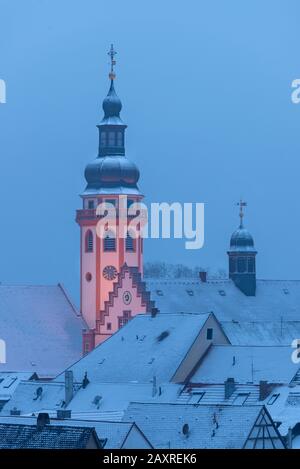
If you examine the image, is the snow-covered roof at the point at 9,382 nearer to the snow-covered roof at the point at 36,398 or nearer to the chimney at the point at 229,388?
the snow-covered roof at the point at 36,398

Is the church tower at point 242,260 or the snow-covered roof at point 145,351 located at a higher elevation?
the church tower at point 242,260

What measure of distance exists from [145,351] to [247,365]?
216 inches

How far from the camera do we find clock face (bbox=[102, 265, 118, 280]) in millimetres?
111875

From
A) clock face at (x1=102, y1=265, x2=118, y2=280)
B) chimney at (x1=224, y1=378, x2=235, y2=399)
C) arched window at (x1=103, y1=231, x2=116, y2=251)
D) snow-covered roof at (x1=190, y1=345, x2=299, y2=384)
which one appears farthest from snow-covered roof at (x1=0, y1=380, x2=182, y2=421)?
clock face at (x1=102, y1=265, x2=118, y2=280)

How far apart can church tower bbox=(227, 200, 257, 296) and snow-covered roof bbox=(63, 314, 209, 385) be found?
80.5ft

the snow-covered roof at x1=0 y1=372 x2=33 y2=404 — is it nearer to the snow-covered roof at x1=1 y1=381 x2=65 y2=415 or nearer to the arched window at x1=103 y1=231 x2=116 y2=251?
the snow-covered roof at x1=1 y1=381 x2=65 y2=415

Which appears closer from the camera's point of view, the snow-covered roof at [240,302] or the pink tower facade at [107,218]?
the snow-covered roof at [240,302]

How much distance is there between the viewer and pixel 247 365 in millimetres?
75312

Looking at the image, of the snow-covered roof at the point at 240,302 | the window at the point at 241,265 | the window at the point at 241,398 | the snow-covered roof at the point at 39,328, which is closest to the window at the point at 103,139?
the snow-covered roof at the point at 39,328

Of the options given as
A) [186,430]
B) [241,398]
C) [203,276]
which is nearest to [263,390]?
[241,398]

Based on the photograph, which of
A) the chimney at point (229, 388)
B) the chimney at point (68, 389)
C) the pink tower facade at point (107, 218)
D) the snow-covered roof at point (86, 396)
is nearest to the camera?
the chimney at point (229, 388)

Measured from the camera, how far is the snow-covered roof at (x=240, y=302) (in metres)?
96.4

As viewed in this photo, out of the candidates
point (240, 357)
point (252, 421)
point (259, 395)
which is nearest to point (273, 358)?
point (240, 357)

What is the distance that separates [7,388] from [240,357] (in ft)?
36.4
